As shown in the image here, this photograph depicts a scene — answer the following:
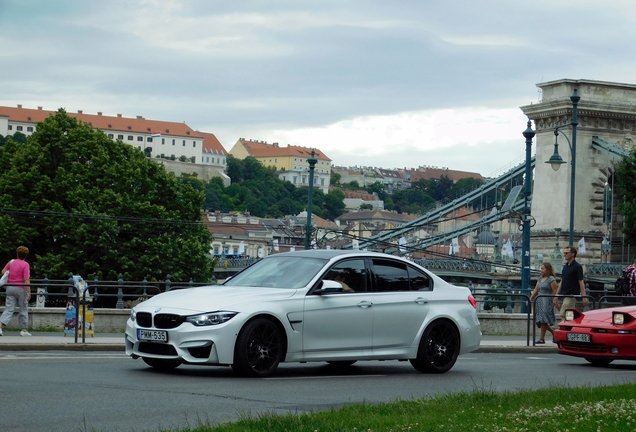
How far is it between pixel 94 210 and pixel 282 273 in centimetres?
4779

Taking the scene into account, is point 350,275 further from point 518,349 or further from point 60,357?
point 518,349

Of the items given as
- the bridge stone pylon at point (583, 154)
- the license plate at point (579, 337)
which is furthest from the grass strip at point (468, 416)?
the bridge stone pylon at point (583, 154)

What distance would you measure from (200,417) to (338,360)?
4661mm

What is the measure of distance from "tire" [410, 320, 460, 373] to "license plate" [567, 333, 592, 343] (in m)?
2.75

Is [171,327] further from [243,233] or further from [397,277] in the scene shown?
[243,233]

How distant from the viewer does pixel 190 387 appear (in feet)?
36.2

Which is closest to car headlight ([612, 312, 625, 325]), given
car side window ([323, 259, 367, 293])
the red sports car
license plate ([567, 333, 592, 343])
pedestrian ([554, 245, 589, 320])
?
the red sports car

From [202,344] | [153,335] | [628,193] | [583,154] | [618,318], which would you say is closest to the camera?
[202,344]

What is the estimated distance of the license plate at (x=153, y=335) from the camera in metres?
12.1

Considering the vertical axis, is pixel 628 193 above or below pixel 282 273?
above

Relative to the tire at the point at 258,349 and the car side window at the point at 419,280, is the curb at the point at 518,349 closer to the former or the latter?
the car side window at the point at 419,280

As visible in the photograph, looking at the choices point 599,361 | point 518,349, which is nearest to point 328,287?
→ point 599,361

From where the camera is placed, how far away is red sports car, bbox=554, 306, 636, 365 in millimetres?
15906

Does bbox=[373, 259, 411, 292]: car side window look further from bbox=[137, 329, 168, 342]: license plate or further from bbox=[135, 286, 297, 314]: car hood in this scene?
bbox=[137, 329, 168, 342]: license plate
